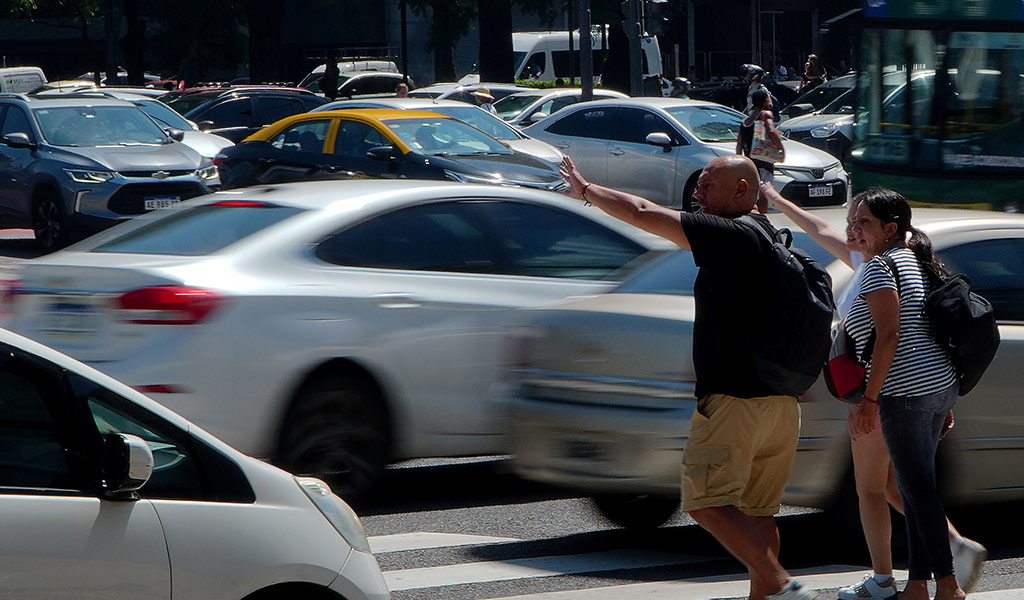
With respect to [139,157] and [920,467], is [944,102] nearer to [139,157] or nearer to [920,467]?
[139,157]

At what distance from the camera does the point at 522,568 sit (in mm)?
6008

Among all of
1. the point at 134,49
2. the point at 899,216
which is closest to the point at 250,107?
the point at 899,216

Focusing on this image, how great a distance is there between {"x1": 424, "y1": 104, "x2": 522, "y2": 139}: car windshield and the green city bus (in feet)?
17.6

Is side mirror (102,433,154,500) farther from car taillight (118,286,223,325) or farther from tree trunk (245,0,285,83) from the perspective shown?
tree trunk (245,0,285,83)

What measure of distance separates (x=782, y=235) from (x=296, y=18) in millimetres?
56992

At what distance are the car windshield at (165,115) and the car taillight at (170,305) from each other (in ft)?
49.4

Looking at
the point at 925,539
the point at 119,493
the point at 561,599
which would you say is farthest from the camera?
the point at 561,599

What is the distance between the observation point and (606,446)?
5.93m

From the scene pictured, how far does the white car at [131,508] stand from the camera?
3.37m

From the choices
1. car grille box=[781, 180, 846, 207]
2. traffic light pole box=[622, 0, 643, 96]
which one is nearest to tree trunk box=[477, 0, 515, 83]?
traffic light pole box=[622, 0, 643, 96]

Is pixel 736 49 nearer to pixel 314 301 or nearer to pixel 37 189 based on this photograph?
pixel 37 189

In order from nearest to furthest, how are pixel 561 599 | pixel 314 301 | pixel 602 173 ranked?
pixel 561 599, pixel 314 301, pixel 602 173

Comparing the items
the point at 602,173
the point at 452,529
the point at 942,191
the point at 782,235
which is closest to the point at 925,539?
the point at 782,235

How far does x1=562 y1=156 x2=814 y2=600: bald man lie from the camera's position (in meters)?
4.65
